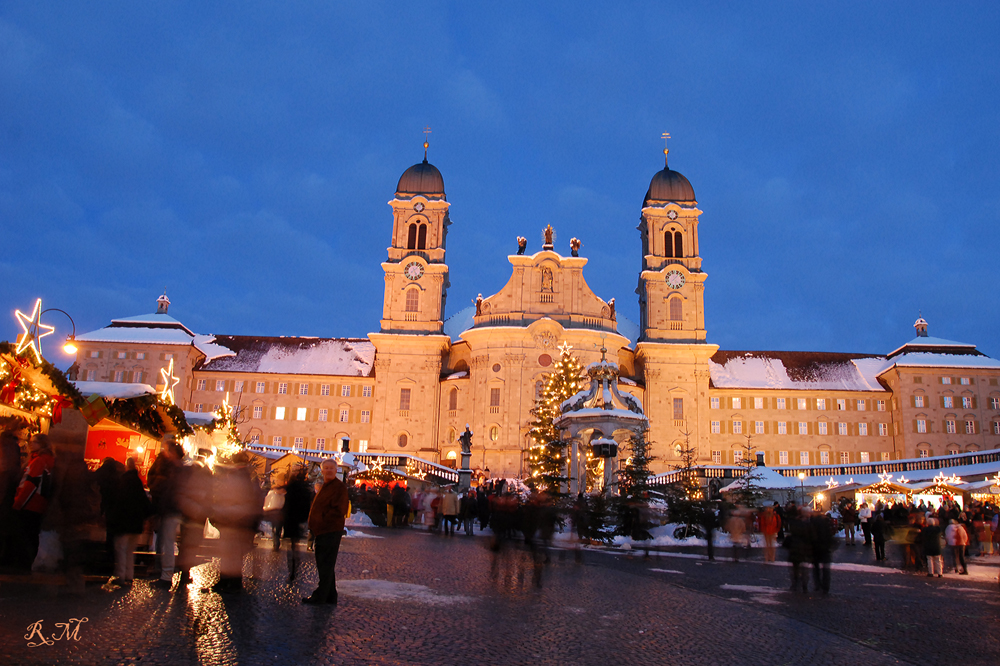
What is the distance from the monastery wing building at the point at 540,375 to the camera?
64.2 meters

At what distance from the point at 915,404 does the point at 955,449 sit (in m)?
4.65

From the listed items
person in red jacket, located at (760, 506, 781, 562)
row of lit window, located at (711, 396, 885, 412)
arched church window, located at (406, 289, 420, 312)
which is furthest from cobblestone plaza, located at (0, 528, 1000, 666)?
row of lit window, located at (711, 396, 885, 412)

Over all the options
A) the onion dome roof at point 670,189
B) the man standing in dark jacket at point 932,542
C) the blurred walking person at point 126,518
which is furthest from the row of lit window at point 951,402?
the blurred walking person at point 126,518

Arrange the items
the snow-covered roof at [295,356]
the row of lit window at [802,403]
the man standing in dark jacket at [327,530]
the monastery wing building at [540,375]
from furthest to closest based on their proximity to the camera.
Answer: the snow-covered roof at [295,356] → the row of lit window at [802,403] → the monastery wing building at [540,375] → the man standing in dark jacket at [327,530]

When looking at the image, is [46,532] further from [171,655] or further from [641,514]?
[641,514]

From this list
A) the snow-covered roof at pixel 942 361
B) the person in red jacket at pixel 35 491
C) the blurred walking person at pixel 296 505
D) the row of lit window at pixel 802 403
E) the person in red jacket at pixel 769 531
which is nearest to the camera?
the person in red jacket at pixel 35 491

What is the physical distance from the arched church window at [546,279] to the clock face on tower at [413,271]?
10420mm

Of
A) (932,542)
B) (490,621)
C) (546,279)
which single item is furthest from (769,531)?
(546,279)

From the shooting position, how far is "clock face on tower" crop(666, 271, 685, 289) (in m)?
68.4

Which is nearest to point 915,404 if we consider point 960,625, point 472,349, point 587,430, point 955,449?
point 955,449

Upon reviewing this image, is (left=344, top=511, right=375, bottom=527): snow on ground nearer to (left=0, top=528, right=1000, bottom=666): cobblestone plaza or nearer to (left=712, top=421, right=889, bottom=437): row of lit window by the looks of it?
(left=0, top=528, right=1000, bottom=666): cobblestone plaza

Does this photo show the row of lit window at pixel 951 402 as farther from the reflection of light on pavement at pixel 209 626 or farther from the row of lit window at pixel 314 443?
the reflection of light on pavement at pixel 209 626

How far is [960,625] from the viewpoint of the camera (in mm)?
10812

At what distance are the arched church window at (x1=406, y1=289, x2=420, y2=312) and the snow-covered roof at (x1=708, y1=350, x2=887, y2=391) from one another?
2665cm
